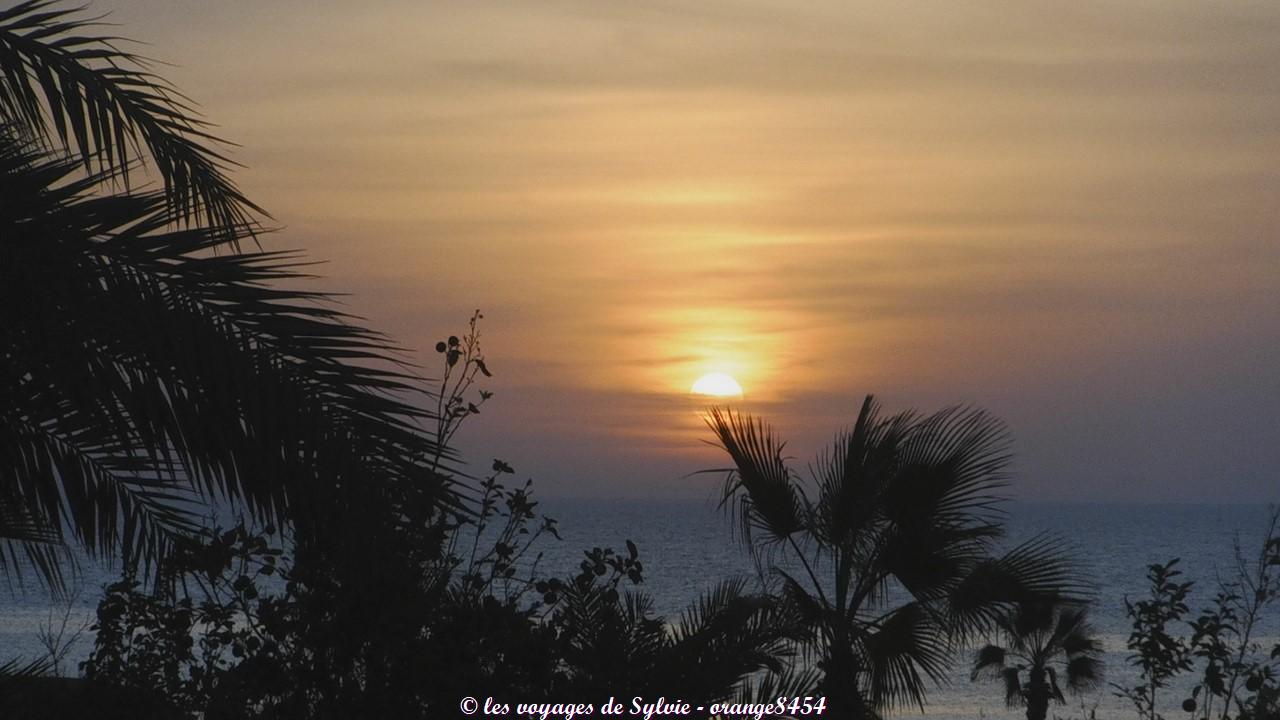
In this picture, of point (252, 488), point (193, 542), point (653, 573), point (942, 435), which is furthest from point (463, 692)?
point (653, 573)

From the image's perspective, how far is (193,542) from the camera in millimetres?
4965

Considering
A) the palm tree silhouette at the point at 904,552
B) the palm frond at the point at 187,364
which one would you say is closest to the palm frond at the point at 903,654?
the palm tree silhouette at the point at 904,552

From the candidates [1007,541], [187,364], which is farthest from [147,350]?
[1007,541]

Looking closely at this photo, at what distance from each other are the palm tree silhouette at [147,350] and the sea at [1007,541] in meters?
0.73

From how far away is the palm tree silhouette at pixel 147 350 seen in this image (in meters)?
4.02

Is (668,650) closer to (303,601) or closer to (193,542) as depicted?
(303,601)

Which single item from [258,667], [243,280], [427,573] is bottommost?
[258,667]

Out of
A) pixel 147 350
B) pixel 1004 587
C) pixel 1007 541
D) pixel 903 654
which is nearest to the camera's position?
pixel 147 350

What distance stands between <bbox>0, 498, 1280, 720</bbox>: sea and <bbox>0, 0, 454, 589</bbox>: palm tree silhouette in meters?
0.73

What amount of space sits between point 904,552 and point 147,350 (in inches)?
237

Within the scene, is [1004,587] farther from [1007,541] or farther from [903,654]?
[1007,541]

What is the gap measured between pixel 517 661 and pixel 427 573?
2.29ft

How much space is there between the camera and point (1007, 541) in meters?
93.9

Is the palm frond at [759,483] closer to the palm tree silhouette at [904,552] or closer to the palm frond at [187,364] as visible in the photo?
the palm tree silhouette at [904,552]
